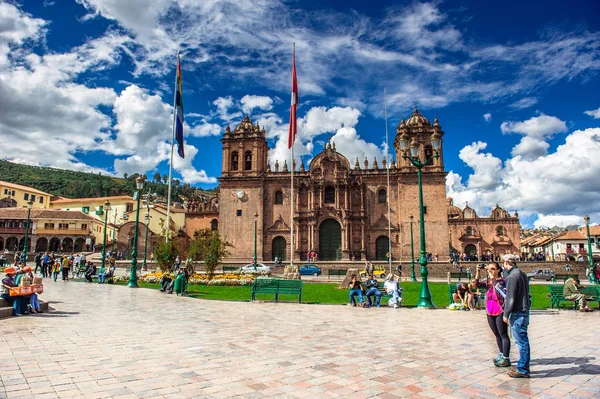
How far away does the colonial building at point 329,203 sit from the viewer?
40.8m

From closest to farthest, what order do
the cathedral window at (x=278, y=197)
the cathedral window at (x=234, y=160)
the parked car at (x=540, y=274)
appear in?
the parked car at (x=540, y=274), the cathedral window at (x=278, y=197), the cathedral window at (x=234, y=160)

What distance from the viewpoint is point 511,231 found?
175 feet

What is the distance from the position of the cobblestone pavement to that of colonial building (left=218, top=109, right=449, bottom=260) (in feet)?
99.6

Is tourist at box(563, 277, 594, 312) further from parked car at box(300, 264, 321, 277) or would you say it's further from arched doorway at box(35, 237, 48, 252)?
arched doorway at box(35, 237, 48, 252)

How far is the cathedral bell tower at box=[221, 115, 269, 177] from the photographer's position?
4406 cm

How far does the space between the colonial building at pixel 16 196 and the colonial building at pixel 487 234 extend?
65181 mm

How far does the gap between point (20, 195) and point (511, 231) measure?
78007 millimetres

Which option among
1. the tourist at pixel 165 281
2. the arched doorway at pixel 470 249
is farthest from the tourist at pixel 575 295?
the arched doorway at pixel 470 249

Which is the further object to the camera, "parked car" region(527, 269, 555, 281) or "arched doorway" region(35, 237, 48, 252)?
"arched doorway" region(35, 237, 48, 252)

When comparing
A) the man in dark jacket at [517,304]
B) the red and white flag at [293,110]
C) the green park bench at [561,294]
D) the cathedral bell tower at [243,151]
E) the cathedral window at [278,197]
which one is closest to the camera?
the man in dark jacket at [517,304]

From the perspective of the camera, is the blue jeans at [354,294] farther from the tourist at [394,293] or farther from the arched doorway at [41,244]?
the arched doorway at [41,244]

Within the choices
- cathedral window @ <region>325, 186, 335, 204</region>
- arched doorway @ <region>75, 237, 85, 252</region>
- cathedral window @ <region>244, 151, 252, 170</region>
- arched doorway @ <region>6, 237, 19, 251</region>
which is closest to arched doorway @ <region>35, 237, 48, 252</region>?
arched doorway @ <region>6, 237, 19, 251</region>

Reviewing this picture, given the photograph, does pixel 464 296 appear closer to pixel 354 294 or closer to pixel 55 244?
pixel 354 294

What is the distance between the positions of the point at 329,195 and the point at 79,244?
113 ft
